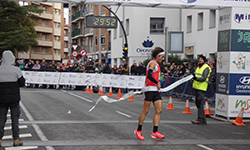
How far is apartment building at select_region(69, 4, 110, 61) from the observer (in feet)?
177

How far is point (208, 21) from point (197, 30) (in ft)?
7.46

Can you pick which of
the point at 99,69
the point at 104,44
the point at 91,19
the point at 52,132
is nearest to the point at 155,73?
the point at 52,132

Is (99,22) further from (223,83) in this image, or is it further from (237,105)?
(237,105)

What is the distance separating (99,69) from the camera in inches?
1081

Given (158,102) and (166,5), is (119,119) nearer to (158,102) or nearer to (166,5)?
(158,102)

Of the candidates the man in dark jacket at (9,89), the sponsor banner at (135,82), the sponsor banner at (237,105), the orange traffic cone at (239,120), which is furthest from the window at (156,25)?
the man in dark jacket at (9,89)

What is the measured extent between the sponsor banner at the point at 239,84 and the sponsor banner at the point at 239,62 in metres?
0.16

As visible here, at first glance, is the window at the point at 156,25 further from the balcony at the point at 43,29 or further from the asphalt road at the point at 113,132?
the balcony at the point at 43,29

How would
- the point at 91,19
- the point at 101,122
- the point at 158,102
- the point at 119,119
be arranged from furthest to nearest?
the point at 91,19 → the point at 119,119 → the point at 101,122 → the point at 158,102

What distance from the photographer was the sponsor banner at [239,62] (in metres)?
Answer: 12.2

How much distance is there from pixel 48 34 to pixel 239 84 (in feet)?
262

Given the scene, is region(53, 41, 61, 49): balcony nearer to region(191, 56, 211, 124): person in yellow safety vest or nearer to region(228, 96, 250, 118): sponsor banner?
region(228, 96, 250, 118): sponsor banner

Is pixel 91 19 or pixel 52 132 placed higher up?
pixel 91 19

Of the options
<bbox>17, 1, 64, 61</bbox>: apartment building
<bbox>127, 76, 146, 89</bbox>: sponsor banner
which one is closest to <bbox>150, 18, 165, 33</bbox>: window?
<bbox>127, 76, 146, 89</bbox>: sponsor banner
